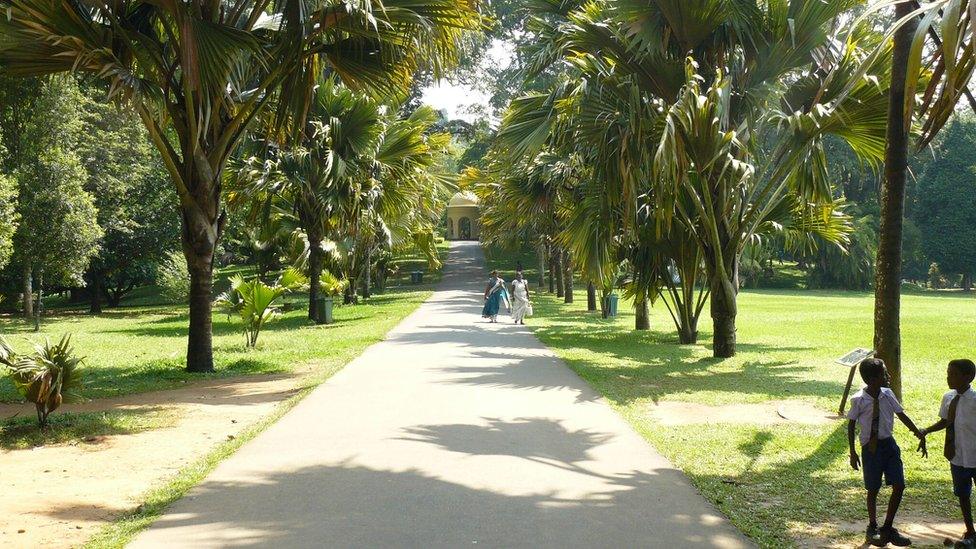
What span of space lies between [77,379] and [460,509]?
185 inches

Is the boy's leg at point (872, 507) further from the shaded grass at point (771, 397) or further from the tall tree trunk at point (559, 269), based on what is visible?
the tall tree trunk at point (559, 269)

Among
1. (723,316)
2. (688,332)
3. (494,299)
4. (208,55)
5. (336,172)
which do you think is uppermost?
(208,55)

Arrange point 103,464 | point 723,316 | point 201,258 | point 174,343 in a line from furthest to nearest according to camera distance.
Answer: point 174,343 → point 723,316 → point 201,258 → point 103,464

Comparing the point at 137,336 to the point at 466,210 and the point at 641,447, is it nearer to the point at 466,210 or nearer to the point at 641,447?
the point at 641,447

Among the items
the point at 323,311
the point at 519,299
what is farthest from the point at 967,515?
the point at 323,311

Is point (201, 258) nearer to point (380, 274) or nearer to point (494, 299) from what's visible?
point (494, 299)

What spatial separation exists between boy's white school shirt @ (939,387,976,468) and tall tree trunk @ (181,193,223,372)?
1083 centimetres

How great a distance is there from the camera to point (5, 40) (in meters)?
10.5

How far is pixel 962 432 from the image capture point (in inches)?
193

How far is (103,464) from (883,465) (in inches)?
236

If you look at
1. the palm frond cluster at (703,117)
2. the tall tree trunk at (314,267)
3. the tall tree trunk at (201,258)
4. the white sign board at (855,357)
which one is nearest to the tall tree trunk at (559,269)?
the tall tree trunk at (314,267)

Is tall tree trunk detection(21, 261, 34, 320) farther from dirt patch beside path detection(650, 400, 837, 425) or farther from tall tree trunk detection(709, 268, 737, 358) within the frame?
dirt patch beside path detection(650, 400, 837, 425)

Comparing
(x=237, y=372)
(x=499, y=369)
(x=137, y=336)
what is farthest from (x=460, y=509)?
(x=137, y=336)

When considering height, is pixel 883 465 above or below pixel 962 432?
below
